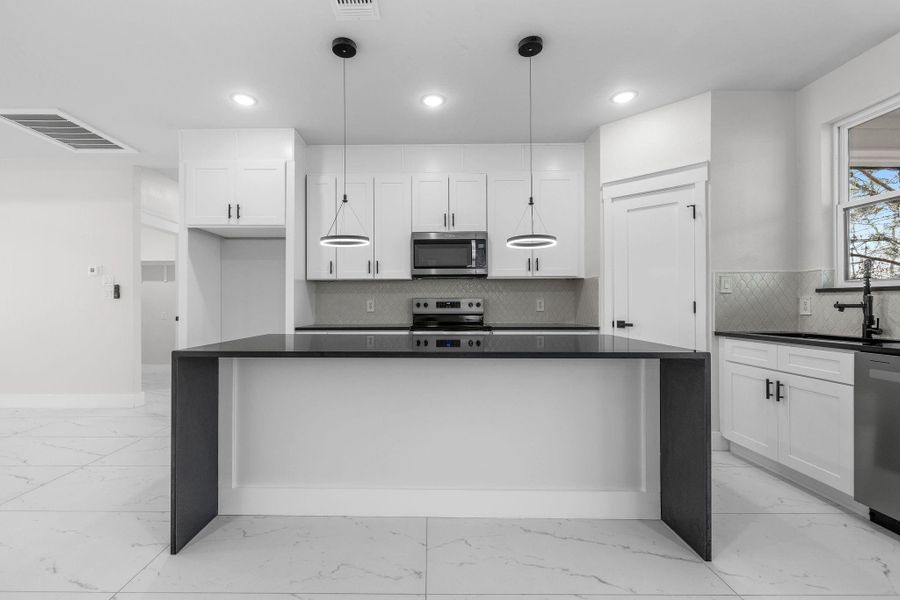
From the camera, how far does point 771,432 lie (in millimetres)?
2688

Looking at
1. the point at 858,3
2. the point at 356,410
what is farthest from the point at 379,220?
the point at 858,3

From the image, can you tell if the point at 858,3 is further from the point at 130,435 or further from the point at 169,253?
the point at 169,253

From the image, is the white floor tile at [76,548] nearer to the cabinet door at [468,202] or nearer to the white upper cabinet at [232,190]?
the white upper cabinet at [232,190]

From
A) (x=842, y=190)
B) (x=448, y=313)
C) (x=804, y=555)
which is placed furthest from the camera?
(x=448, y=313)

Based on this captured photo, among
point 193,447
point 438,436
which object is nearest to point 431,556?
point 438,436

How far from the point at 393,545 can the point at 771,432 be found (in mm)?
2331

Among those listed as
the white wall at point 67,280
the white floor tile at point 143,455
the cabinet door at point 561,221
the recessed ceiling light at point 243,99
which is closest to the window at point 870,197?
the cabinet door at point 561,221

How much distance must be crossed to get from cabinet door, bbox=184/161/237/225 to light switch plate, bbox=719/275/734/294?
12.9 feet

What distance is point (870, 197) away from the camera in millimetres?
2828

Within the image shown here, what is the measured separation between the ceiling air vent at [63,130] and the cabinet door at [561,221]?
3.98m

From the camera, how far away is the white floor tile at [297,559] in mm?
1644

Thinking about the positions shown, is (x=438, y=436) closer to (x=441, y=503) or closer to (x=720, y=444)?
(x=441, y=503)

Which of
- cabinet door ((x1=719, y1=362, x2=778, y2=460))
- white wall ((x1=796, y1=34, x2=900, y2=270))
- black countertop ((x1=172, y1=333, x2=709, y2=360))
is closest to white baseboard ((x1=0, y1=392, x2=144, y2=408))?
black countertop ((x1=172, y1=333, x2=709, y2=360))

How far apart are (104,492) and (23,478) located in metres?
0.70
